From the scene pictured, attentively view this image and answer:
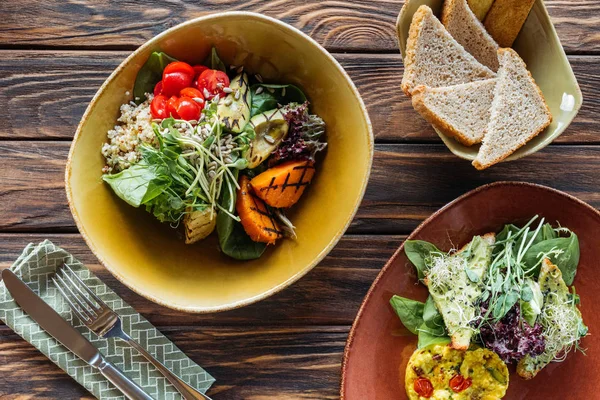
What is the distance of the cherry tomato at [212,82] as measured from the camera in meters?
1.75

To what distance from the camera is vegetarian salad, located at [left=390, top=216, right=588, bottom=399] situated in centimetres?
179

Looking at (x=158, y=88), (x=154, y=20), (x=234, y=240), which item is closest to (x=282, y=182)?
(x=234, y=240)

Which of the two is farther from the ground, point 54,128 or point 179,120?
point 179,120

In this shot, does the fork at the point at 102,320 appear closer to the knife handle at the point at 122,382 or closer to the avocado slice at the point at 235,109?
the knife handle at the point at 122,382

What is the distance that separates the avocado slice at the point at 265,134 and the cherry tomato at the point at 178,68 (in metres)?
0.23

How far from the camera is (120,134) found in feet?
5.77

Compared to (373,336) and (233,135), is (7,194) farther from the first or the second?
(373,336)

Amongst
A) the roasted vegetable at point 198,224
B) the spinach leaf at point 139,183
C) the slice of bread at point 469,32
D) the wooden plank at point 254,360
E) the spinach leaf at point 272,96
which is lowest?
the wooden plank at point 254,360

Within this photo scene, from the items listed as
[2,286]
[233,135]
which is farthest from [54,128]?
[233,135]

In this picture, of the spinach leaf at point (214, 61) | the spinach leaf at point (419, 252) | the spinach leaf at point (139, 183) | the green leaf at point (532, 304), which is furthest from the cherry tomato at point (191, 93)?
the green leaf at point (532, 304)

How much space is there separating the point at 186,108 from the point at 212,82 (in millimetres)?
109

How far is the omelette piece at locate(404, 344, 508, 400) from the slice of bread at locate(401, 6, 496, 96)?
80 cm

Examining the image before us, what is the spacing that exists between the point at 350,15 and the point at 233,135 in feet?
1.95

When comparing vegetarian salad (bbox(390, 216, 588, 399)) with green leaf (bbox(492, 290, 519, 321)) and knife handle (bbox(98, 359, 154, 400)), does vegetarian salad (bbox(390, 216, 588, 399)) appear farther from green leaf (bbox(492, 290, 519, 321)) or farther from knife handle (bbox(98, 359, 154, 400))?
knife handle (bbox(98, 359, 154, 400))
